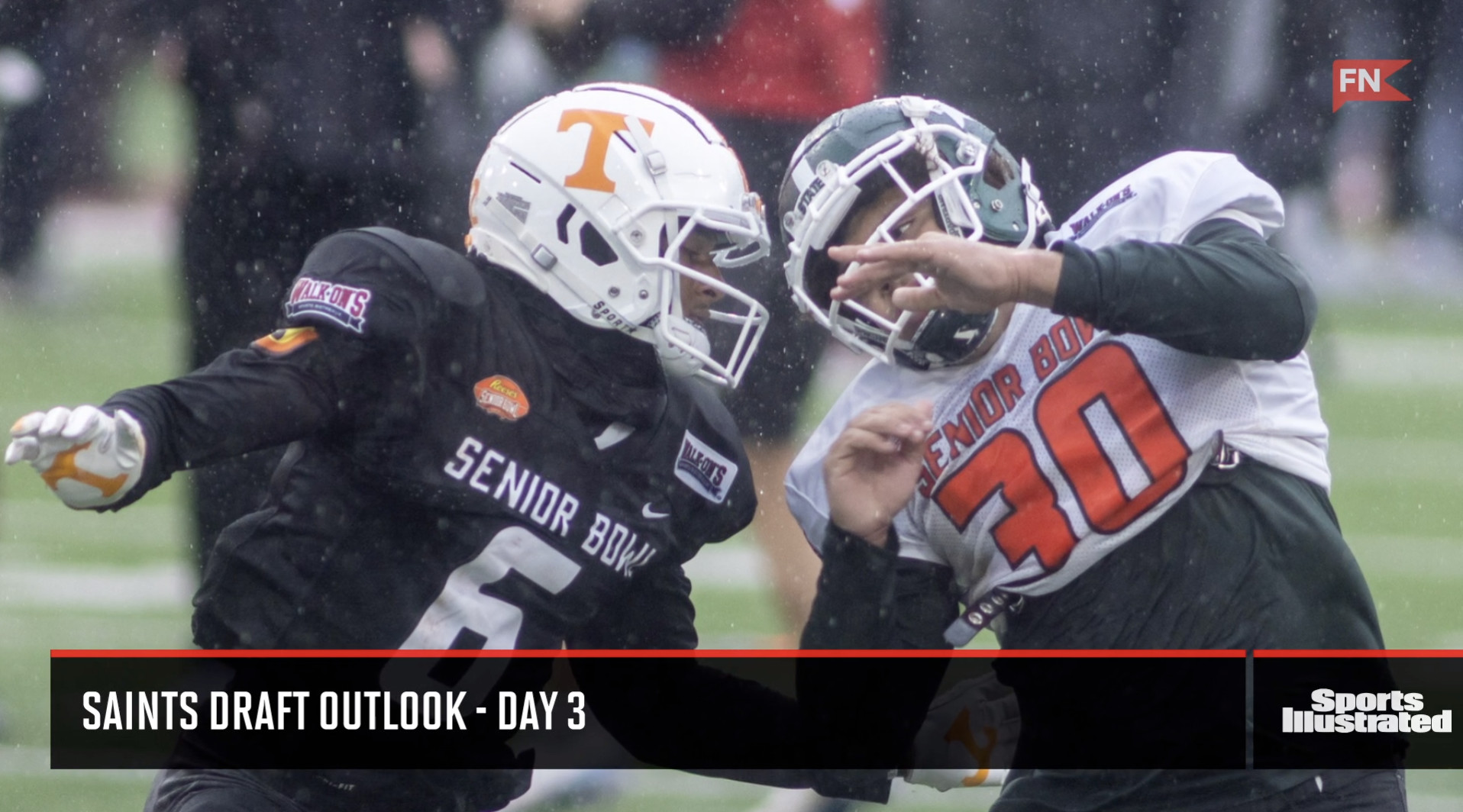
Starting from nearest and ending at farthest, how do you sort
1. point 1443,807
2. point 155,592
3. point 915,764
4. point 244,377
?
point 244,377, point 915,764, point 1443,807, point 155,592

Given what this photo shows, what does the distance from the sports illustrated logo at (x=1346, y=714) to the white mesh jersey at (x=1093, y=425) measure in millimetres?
251

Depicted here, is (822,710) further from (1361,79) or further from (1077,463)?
(1361,79)

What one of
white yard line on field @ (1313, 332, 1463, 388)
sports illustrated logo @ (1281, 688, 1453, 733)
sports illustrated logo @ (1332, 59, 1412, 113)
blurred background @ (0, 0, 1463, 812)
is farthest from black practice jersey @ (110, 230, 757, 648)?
white yard line on field @ (1313, 332, 1463, 388)

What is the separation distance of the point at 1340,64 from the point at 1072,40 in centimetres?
182

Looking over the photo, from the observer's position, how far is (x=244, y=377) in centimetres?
203

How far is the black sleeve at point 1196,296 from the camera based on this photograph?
1941 millimetres

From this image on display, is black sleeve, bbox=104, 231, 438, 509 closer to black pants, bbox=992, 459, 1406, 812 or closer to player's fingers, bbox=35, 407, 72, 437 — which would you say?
player's fingers, bbox=35, 407, 72, 437

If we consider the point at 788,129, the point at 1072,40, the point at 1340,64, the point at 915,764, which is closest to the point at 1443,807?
the point at 915,764

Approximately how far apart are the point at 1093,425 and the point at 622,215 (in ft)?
1.99

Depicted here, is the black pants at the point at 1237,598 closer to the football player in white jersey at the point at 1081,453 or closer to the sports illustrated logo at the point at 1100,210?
the football player in white jersey at the point at 1081,453

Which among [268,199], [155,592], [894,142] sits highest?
[894,142]

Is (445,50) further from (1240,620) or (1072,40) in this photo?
(1240,620)

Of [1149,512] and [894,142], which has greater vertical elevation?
[894,142]

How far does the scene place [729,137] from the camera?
353 centimetres
